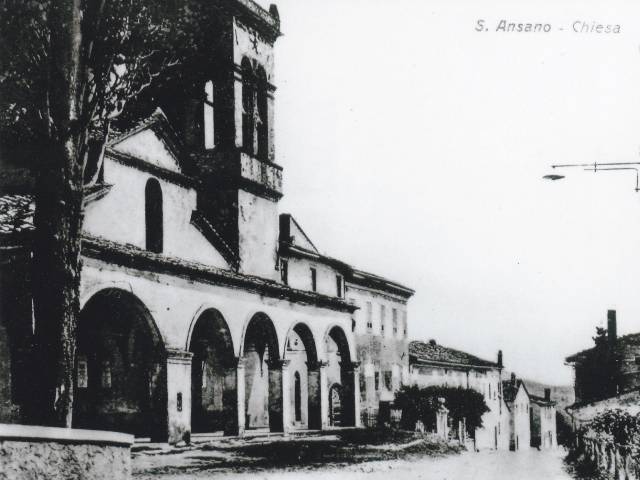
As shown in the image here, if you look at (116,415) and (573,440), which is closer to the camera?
(116,415)

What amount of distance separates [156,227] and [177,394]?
427 centimetres

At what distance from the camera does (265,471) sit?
47.3 ft

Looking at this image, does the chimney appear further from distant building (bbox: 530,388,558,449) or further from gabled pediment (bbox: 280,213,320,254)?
distant building (bbox: 530,388,558,449)

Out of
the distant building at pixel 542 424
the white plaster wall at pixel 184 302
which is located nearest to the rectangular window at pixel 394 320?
the white plaster wall at pixel 184 302

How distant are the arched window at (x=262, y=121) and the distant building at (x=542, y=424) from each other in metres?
38.3

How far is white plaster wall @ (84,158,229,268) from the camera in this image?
17.9 meters

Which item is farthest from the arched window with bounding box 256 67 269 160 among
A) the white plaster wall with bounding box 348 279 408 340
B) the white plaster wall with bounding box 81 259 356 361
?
the white plaster wall with bounding box 348 279 408 340

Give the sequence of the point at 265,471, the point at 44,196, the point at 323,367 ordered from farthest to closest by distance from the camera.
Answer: the point at 323,367
the point at 265,471
the point at 44,196

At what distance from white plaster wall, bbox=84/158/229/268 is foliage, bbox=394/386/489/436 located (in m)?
12.2

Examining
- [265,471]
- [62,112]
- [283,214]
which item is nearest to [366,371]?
[283,214]

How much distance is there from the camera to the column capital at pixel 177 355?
1808 cm

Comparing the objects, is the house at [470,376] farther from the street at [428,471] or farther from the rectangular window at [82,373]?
the rectangular window at [82,373]

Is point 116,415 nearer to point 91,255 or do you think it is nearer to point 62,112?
point 91,255

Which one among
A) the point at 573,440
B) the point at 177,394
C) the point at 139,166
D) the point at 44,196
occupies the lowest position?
the point at 573,440
